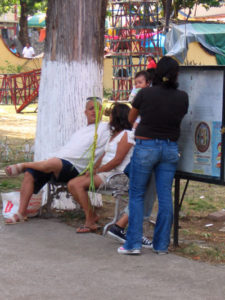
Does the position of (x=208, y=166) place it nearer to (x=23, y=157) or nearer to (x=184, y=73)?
(x=184, y=73)

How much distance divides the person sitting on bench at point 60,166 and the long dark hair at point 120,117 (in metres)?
0.30

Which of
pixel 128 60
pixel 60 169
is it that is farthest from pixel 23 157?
pixel 128 60

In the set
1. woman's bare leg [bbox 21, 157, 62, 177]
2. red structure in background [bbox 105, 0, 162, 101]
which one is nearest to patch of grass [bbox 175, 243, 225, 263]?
woman's bare leg [bbox 21, 157, 62, 177]

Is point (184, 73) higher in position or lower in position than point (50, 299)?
higher

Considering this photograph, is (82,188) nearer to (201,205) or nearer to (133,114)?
(133,114)

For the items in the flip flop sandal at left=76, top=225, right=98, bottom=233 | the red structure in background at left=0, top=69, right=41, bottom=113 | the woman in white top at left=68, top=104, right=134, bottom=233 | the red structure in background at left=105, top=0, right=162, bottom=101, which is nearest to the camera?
the woman in white top at left=68, top=104, right=134, bottom=233

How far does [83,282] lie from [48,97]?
287 cm

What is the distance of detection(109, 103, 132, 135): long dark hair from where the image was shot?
18.8 ft

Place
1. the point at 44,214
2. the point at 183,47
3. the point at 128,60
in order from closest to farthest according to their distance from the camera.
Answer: the point at 44,214
the point at 183,47
the point at 128,60

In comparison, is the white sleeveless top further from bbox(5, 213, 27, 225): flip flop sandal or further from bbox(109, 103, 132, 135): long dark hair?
bbox(5, 213, 27, 225): flip flop sandal

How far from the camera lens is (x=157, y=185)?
5039mm

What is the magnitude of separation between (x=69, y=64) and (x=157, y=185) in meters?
2.19

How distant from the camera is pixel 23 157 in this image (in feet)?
33.6

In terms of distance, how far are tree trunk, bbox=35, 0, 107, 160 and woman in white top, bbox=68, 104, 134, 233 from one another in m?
0.96
